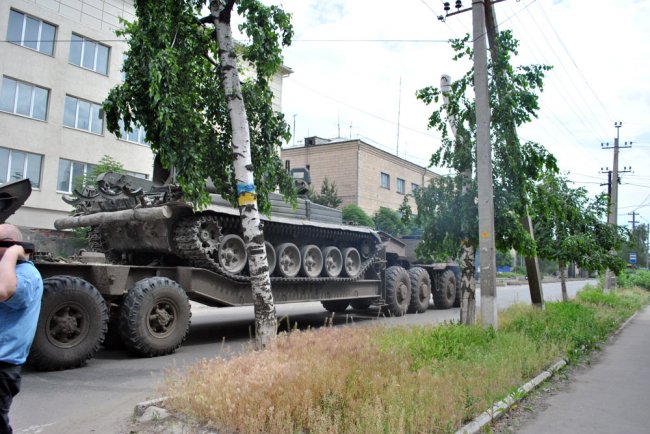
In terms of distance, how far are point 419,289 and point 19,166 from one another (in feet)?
52.1

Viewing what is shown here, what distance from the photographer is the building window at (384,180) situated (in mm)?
39312

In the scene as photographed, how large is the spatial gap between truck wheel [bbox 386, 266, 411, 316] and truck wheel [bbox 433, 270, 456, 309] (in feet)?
8.73

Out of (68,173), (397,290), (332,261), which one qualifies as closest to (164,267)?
(332,261)

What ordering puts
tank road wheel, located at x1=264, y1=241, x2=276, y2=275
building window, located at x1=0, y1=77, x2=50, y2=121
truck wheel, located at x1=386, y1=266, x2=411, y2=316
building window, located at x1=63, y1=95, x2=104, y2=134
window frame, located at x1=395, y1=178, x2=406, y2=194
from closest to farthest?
tank road wheel, located at x1=264, y1=241, x2=276, y2=275 < truck wheel, located at x1=386, y1=266, x2=411, y2=316 < building window, located at x1=0, y1=77, x2=50, y2=121 < building window, located at x1=63, y1=95, x2=104, y2=134 < window frame, located at x1=395, y1=178, x2=406, y2=194

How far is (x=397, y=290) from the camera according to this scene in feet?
47.9

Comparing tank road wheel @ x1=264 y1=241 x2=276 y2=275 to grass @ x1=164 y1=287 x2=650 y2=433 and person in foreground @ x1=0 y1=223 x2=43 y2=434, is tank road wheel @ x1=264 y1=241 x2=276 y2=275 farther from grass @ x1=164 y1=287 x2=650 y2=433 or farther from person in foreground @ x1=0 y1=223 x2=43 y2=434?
person in foreground @ x1=0 y1=223 x2=43 y2=434

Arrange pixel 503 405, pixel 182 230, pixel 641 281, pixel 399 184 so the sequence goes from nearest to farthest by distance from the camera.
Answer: pixel 503 405 → pixel 182 230 → pixel 641 281 → pixel 399 184

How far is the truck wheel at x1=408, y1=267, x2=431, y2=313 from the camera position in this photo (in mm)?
15702

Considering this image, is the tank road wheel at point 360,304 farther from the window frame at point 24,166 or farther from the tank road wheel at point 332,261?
the window frame at point 24,166

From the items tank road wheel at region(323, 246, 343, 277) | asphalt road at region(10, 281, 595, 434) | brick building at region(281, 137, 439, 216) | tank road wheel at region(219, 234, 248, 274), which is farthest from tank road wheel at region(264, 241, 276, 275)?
brick building at region(281, 137, 439, 216)

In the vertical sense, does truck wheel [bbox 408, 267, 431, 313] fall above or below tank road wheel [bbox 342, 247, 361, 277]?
below

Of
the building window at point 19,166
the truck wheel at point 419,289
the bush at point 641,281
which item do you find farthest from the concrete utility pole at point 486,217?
the bush at point 641,281

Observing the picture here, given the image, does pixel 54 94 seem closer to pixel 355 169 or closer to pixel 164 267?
pixel 164 267

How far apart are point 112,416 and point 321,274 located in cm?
740
